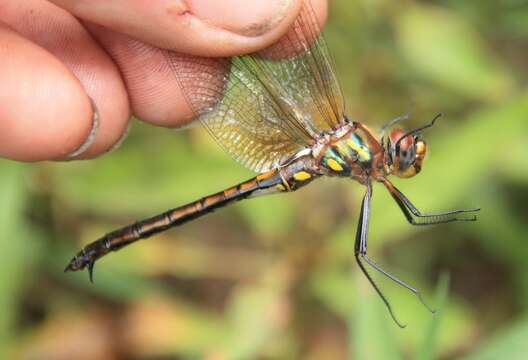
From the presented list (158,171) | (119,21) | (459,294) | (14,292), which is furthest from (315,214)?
(119,21)

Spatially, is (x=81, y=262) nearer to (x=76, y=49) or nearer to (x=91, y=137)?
(x=91, y=137)

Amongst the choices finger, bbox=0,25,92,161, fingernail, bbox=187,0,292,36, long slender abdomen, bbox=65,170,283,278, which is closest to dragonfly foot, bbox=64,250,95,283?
long slender abdomen, bbox=65,170,283,278

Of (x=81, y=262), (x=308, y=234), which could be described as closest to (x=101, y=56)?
(x=81, y=262)

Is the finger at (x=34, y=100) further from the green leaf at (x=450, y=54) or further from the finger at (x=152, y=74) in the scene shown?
the green leaf at (x=450, y=54)

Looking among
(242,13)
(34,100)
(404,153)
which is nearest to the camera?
(242,13)

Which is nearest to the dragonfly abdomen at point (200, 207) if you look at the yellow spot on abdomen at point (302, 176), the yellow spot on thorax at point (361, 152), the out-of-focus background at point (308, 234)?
the yellow spot on abdomen at point (302, 176)

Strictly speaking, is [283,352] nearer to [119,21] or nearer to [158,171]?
[158,171]

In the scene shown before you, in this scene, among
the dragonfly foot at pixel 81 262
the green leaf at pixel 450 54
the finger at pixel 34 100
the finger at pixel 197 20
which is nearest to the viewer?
the finger at pixel 197 20
